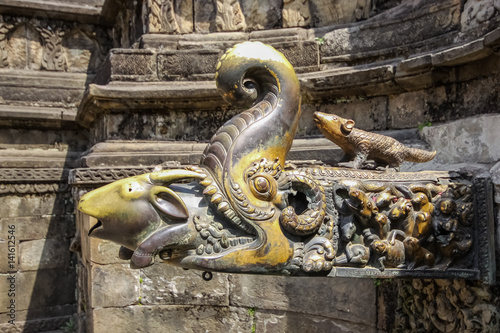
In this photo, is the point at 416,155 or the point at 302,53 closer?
the point at 416,155

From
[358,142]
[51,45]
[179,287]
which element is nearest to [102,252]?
[179,287]

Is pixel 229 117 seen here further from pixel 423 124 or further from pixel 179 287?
pixel 423 124

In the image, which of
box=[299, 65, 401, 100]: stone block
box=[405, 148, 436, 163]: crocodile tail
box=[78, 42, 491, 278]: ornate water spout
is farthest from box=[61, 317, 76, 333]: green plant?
box=[405, 148, 436, 163]: crocodile tail

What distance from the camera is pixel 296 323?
312cm

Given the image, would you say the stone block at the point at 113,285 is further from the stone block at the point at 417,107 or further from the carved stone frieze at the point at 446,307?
the stone block at the point at 417,107

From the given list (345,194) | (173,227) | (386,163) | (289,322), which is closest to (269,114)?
(345,194)

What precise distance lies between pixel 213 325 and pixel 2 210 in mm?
2714

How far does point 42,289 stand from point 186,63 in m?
2.99

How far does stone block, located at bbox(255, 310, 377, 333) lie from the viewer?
2.92 metres

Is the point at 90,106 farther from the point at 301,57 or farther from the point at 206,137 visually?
the point at 301,57

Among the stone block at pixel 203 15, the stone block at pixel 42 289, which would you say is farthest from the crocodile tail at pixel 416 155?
the stone block at pixel 42 289

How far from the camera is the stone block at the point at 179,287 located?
326 cm

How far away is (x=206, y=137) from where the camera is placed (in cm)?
374

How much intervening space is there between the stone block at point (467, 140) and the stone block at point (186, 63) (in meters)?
1.82
